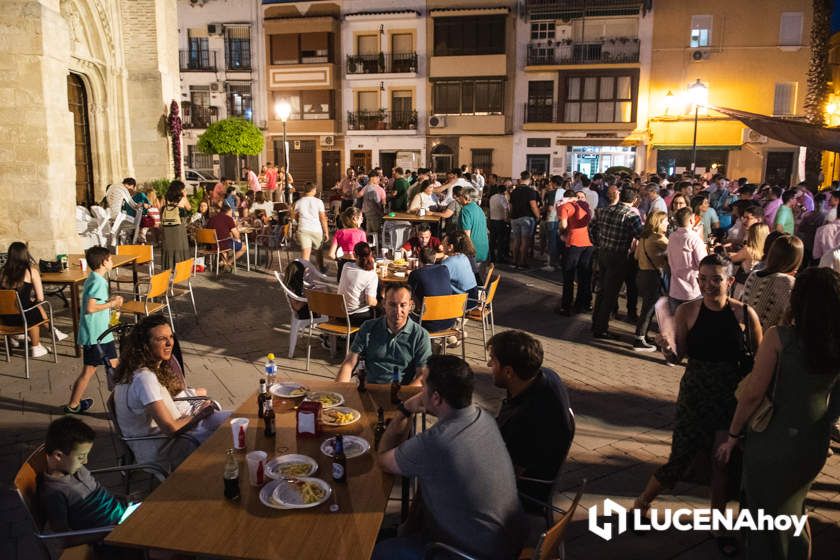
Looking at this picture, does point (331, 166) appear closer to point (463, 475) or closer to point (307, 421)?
point (307, 421)

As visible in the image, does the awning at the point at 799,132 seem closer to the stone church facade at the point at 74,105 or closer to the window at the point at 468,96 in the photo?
the stone church facade at the point at 74,105

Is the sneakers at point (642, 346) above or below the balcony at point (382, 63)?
below

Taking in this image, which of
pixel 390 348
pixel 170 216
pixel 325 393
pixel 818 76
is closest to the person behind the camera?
pixel 325 393

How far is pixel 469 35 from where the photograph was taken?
2603 cm

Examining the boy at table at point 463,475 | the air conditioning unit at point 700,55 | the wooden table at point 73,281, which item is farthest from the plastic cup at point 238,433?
the air conditioning unit at point 700,55

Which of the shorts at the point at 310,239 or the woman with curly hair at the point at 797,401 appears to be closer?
the woman with curly hair at the point at 797,401

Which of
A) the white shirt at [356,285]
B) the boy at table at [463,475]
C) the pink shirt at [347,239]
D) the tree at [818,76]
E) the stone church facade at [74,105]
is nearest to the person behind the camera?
the boy at table at [463,475]

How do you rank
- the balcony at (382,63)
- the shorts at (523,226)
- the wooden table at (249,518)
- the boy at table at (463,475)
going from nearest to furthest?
the wooden table at (249,518), the boy at table at (463,475), the shorts at (523,226), the balcony at (382,63)

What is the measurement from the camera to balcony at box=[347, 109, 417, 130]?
89.1 ft

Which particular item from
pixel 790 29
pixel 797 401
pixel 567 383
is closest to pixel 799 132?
pixel 567 383

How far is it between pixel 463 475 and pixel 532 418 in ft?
1.86

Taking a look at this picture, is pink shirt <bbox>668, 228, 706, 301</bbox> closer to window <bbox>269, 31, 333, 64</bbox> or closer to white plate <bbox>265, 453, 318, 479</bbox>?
white plate <bbox>265, 453, 318, 479</bbox>

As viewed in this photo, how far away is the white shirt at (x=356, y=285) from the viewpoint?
576 cm

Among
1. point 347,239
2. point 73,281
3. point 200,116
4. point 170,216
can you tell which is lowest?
point 73,281
